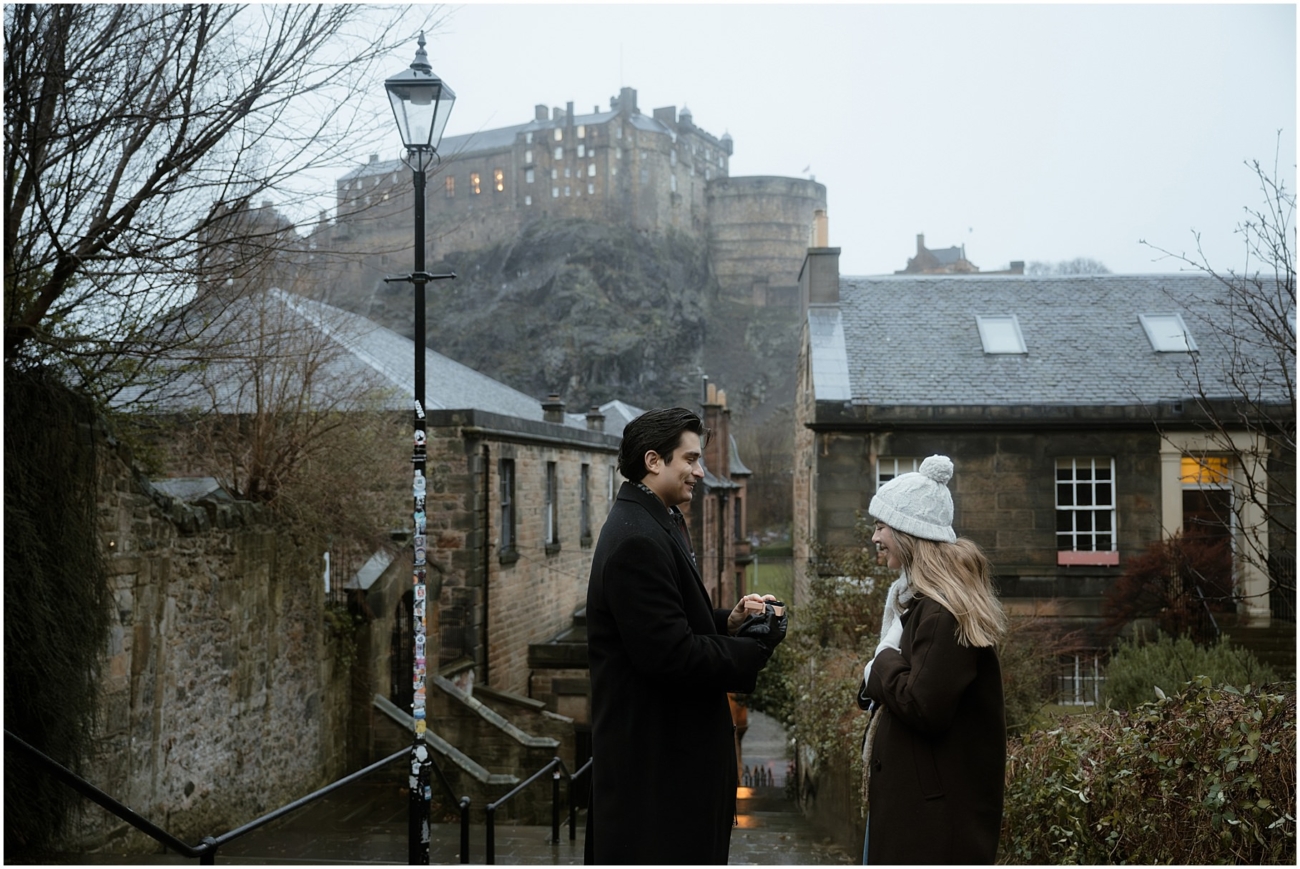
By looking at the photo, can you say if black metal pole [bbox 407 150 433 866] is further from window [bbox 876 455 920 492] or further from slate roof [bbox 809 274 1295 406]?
window [bbox 876 455 920 492]

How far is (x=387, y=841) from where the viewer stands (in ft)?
30.9

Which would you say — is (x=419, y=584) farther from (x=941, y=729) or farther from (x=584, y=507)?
(x=584, y=507)

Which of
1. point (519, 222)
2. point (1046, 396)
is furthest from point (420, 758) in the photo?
point (519, 222)

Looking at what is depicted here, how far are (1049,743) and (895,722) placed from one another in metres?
3.07

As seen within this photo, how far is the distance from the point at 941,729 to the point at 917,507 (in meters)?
0.66

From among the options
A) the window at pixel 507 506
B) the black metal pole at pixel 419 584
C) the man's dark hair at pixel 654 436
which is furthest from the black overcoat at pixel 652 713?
the window at pixel 507 506

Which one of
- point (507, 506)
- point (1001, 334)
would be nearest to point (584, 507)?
point (507, 506)

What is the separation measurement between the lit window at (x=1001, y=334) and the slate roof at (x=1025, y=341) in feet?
0.46

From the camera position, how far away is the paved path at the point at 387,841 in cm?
847

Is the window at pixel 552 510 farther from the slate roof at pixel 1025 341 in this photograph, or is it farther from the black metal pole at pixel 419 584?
the black metal pole at pixel 419 584

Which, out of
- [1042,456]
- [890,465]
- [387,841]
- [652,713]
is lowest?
[387,841]

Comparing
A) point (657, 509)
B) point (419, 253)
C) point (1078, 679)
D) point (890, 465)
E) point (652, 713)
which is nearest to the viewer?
point (652, 713)

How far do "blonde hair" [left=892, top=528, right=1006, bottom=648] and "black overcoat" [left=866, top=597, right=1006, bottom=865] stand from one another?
0.12 ft

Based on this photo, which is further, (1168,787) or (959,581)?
Answer: (1168,787)
